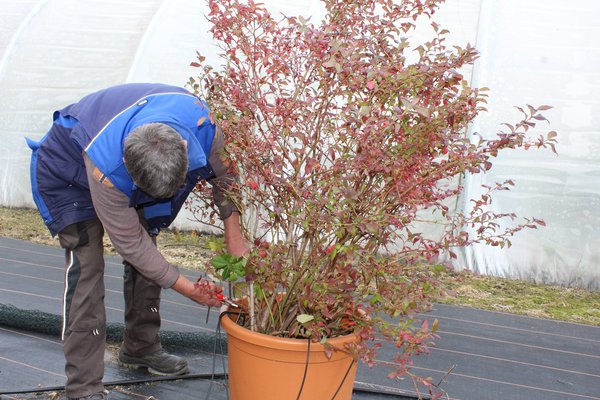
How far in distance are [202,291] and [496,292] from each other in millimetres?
2738

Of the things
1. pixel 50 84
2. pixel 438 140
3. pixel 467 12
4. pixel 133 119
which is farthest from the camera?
pixel 50 84

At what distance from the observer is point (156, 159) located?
1900mm

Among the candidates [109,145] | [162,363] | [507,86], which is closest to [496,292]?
[507,86]

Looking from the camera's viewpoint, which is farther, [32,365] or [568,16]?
[568,16]

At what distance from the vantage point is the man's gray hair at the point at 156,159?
190 centimetres

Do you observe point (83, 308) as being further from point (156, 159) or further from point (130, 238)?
point (156, 159)

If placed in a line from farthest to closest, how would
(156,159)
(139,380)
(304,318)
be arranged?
1. (139,380)
2. (304,318)
3. (156,159)

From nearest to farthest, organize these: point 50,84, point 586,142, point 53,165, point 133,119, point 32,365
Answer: point 133,119 < point 53,165 < point 32,365 < point 586,142 < point 50,84

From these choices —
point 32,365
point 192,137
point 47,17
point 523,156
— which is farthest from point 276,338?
point 47,17

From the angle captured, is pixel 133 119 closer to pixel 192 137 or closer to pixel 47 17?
pixel 192 137

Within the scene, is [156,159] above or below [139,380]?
above

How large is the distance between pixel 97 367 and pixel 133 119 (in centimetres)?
93

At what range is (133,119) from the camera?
217 cm

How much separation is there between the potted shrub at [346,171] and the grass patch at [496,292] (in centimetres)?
155
